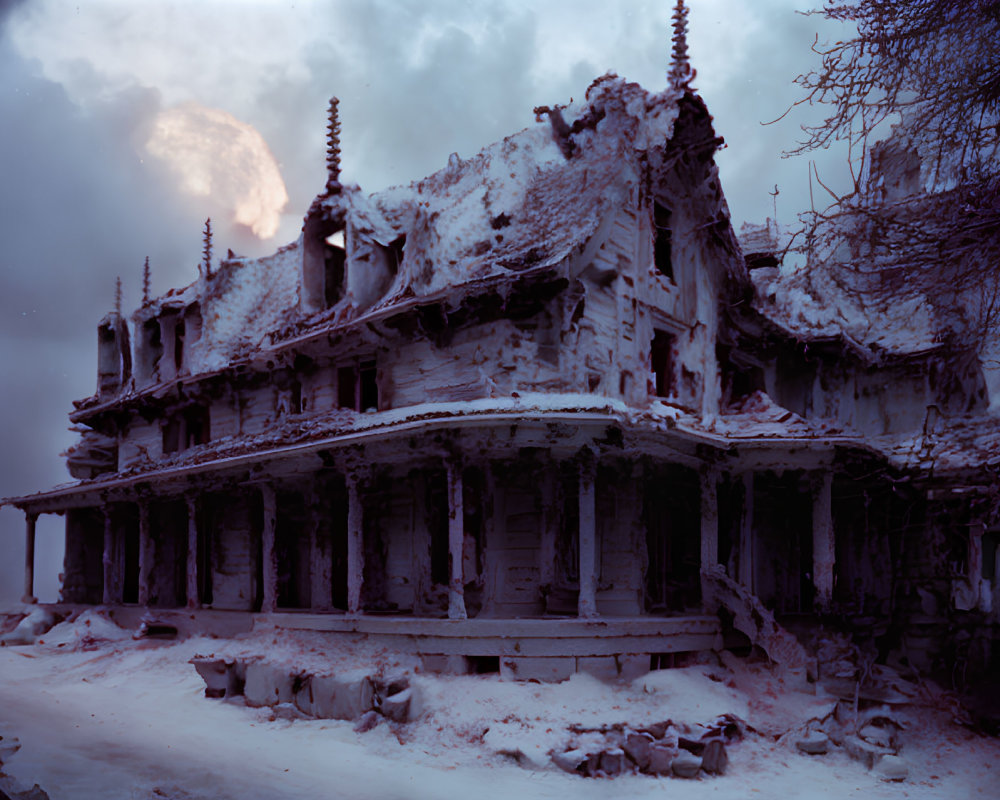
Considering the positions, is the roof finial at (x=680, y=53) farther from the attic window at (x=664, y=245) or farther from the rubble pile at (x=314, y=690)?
the rubble pile at (x=314, y=690)

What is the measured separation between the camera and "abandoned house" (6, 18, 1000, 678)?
15.3 metres

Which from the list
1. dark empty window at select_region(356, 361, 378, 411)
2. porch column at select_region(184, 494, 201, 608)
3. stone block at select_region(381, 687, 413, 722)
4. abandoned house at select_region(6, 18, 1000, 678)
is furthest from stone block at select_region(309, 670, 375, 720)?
porch column at select_region(184, 494, 201, 608)

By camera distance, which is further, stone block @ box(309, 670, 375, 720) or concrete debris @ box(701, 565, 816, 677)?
concrete debris @ box(701, 565, 816, 677)

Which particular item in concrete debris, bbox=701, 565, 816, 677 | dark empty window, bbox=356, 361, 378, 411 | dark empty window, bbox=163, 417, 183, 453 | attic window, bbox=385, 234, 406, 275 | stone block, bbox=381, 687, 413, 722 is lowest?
stone block, bbox=381, 687, 413, 722

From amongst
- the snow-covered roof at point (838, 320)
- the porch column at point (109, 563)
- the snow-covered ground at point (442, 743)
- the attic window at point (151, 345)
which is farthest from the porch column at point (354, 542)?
the attic window at point (151, 345)

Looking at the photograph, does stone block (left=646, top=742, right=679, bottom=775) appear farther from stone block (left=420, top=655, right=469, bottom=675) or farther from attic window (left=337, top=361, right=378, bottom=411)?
attic window (left=337, top=361, right=378, bottom=411)

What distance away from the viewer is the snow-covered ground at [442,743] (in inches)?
406

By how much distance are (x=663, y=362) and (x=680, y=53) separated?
674cm

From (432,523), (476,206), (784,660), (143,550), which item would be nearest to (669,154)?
(476,206)

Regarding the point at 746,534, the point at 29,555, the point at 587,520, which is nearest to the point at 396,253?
the point at 587,520

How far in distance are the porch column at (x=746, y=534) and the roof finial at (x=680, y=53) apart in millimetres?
8577

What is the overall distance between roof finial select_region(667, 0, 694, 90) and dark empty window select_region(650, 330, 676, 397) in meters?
5.41

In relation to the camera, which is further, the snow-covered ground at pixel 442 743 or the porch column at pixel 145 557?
the porch column at pixel 145 557

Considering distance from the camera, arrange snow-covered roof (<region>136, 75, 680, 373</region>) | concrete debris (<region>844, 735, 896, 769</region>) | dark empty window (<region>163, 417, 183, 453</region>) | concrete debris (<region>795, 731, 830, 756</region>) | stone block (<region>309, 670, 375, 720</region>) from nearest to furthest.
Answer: concrete debris (<region>844, 735, 896, 769</region>), concrete debris (<region>795, 731, 830, 756</region>), stone block (<region>309, 670, 375, 720</region>), snow-covered roof (<region>136, 75, 680, 373</region>), dark empty window (<region>163, 417, 183, 453</region>)
